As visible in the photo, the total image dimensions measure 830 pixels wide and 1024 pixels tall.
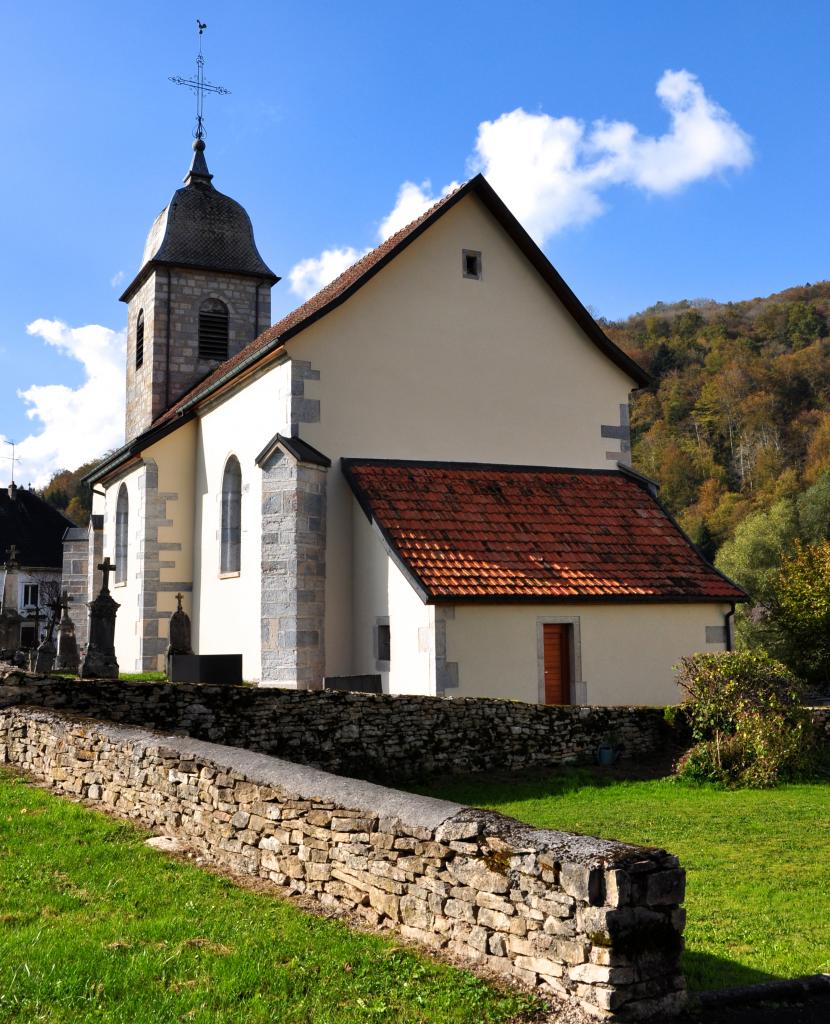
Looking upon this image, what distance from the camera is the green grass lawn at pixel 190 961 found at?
465cm

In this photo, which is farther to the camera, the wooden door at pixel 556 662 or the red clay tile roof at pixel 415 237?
the red clay tile roof at pixel 415 237

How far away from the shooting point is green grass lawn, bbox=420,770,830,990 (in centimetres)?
632

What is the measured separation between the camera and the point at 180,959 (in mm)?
5191

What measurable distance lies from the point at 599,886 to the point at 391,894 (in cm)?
155

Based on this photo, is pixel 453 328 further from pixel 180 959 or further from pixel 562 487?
pixel 180 959

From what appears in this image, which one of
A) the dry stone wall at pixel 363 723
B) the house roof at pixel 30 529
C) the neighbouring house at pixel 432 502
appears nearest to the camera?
the dry stone wall at pixel 363 723

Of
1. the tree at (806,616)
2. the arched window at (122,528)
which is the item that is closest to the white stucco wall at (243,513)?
the arched window at (122,528)

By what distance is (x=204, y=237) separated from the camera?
92.3 feet

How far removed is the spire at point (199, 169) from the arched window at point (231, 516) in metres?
13.4

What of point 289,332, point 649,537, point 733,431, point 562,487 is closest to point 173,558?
point 289,332

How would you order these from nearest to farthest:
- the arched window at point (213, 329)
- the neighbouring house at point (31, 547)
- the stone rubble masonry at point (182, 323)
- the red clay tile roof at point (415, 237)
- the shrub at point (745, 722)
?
1. the shrub at point (745, 722)
2. the red clay tile roof at point (415, 237)
3. the stone rubble masonry at point (182, 323)
4. the arched window at point (213, 329)
5. the neighbouring house at point (31, 547)

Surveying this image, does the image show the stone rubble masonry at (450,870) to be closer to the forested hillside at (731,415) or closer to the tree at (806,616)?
the tree at (806,616)

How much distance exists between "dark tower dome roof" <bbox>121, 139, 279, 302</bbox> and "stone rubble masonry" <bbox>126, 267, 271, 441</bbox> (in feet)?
0.88

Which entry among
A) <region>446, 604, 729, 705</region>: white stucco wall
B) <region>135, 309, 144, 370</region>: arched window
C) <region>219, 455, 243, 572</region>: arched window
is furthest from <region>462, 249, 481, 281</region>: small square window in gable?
<region>135, 309, 144, 370</region>: arched window
